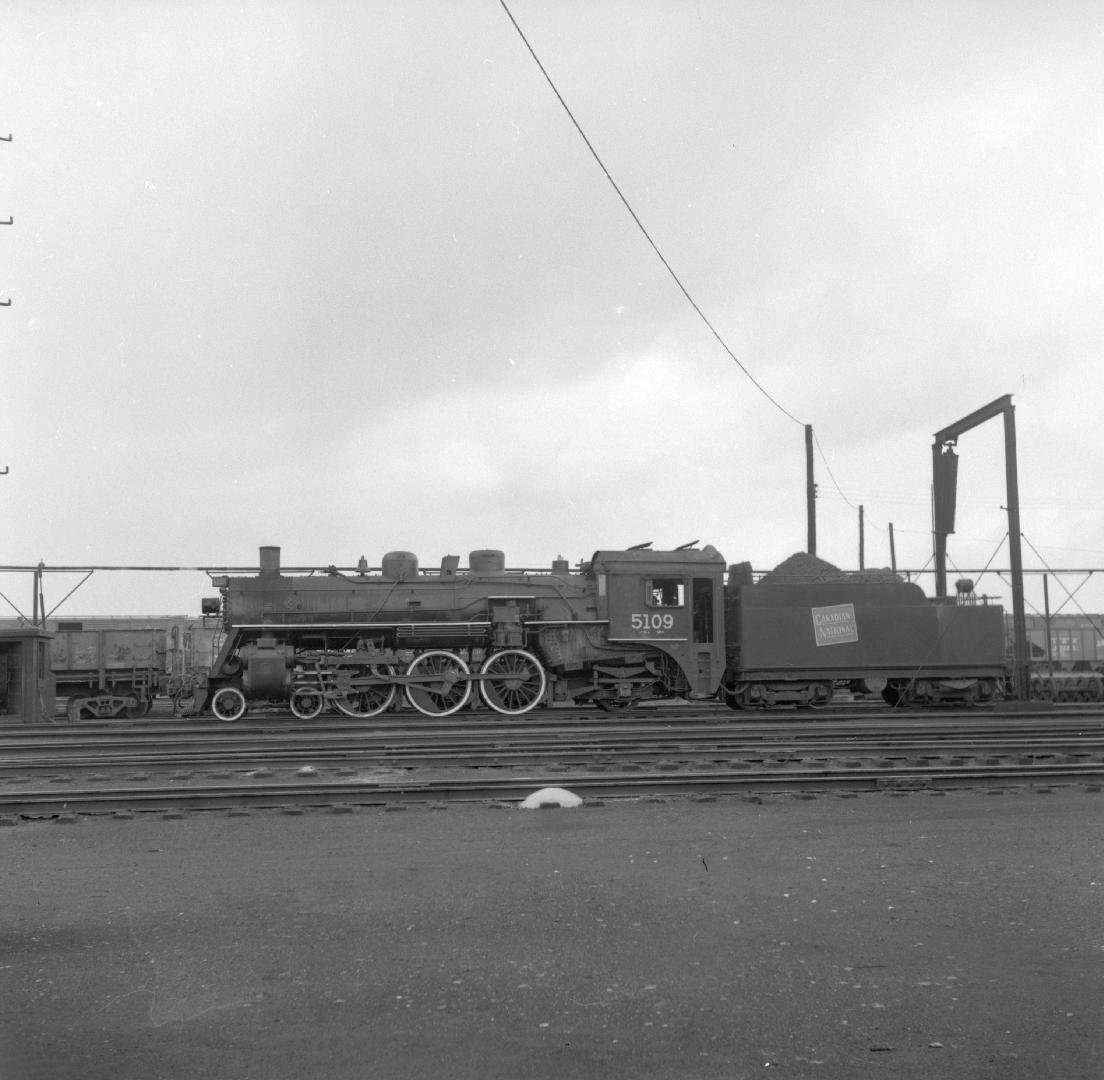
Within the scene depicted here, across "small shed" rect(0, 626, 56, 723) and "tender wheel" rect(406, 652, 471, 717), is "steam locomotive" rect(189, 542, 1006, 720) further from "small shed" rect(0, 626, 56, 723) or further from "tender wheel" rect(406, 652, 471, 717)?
"small shed" rect(0, 626, 56, 723)

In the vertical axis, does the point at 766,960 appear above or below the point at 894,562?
below

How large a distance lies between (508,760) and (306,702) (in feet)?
24.7

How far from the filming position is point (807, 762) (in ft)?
32.1

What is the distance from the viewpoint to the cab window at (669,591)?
17156 mm

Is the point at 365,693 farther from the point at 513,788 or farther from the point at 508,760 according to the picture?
the point at 513,788

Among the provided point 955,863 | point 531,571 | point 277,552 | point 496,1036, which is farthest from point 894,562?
point 496,1036

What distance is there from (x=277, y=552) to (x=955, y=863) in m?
13.4

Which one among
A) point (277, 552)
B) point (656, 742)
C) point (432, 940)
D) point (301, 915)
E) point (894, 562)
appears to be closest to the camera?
point (432, 940)

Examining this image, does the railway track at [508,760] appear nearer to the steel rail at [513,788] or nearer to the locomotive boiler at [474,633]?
the steel rail at [513,788]

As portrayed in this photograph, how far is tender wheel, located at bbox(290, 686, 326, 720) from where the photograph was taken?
640 inches

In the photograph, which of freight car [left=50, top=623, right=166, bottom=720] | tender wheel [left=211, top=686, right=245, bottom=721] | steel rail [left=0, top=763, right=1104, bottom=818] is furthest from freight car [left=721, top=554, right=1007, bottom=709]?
freight car [left=50, top=623, right=166, bottom=720]

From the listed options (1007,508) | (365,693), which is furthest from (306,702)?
(1007,508)

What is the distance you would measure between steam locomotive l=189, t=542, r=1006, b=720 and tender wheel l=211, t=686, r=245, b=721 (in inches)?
1.3

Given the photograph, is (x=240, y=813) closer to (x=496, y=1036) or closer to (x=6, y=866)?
(x=6, y=866)
